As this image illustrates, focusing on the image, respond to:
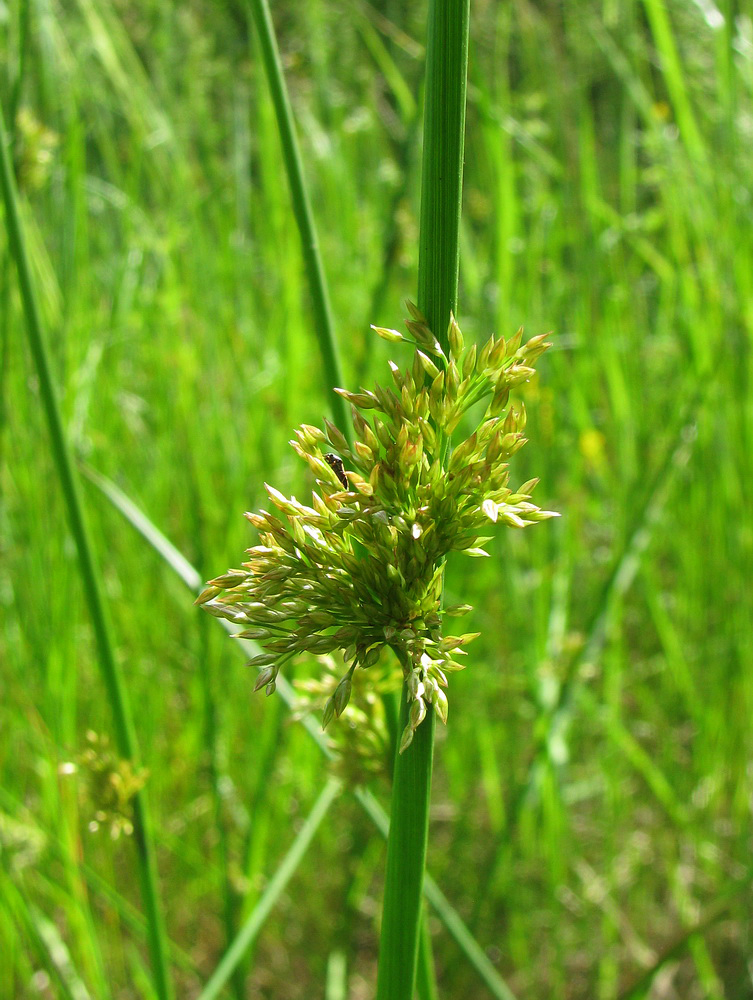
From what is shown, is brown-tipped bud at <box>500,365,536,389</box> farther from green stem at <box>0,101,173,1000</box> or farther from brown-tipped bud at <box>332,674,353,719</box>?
green stem at <box>0,101,173,1000</box>

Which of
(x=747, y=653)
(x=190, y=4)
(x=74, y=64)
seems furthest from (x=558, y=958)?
(x=190, y=4)

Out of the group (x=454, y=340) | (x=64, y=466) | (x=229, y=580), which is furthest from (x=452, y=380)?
(x=64, y=466)

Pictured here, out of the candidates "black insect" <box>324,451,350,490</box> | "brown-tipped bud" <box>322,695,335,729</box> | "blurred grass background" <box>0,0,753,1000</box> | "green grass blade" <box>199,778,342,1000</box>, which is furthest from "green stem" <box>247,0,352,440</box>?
"blurred grass background" <box>0,0,753,1000</box>

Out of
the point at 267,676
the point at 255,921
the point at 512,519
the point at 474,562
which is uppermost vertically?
the point at 512,519

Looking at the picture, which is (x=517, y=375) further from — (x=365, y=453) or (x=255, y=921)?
(x=255, y=921)

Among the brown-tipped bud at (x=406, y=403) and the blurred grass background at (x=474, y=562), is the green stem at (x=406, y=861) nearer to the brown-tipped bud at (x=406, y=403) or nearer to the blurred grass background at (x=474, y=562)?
the brown-tipped bud at (x=406, y=403)

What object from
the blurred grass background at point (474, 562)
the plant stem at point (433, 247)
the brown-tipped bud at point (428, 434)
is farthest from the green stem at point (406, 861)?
the blurred grass background at point (474, 562)

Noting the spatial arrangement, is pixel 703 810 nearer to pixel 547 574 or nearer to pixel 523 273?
pixel 547 574
